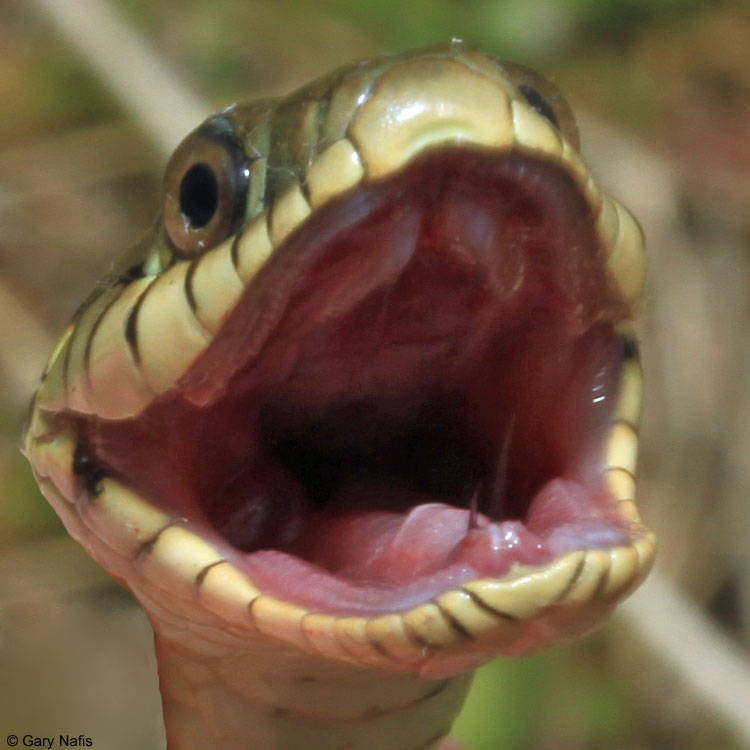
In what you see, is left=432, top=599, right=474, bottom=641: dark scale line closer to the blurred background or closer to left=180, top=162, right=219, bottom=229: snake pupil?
left=180, top=162, right=219, bottom=229: snake pupil

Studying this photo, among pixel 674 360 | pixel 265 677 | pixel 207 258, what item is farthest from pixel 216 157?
pixel 674 360

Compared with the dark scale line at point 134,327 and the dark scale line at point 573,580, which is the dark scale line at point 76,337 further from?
the dark scale line at point 573,580

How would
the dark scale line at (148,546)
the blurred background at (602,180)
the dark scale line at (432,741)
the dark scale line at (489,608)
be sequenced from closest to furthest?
the dark scale line at (489,608), the dark scale line at (148,546), the dark scale line at (432,741), the blurred background at (602,180)

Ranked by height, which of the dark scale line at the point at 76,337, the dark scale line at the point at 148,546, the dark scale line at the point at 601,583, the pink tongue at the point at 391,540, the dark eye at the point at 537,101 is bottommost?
the pink tongue at the point at 391,540

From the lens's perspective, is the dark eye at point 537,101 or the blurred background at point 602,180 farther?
the blurred background at point 602,180

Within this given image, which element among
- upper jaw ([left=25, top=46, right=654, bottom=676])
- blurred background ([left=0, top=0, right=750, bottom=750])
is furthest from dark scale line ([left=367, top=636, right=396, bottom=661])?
blurred background ([left=0, top=0, right=750, bottom=750])

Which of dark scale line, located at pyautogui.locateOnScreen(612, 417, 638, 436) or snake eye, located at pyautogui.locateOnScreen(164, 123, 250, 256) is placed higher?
snake eye, located at pyautogui.locateOnScreen(164, 123, 250, 256)

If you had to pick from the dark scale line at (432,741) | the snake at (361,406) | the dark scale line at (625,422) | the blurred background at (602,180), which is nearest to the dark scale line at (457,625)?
the snake at (361,406)
